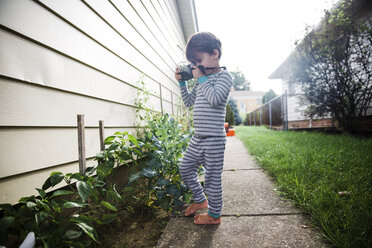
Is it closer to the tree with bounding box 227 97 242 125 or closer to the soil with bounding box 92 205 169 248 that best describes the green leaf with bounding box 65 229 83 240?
the soil with bounding box 92 205 169 248

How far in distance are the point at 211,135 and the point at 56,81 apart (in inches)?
41.1

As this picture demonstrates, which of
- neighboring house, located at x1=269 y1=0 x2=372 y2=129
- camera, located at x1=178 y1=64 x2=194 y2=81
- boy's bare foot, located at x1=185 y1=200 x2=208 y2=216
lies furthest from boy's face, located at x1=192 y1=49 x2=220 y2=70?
neighboring house, located at x1=269 y1=0 x2=372 y2=129

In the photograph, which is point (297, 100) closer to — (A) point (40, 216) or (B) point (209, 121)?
(B) point (209, 121)

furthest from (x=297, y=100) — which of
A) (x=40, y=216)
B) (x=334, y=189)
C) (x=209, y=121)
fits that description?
(x=40, y=216)

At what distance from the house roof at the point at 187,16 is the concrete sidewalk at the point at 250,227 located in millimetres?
5515

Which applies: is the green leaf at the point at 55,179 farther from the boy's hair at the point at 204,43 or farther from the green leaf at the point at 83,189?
the boy's hair at the point at 204,43

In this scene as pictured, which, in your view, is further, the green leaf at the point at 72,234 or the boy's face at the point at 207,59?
the boy's face at the point at 207,59

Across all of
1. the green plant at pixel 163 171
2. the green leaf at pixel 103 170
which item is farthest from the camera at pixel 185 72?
the green leaf at pixel 103 170

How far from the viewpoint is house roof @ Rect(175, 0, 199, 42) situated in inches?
224

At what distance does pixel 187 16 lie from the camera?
620 cm

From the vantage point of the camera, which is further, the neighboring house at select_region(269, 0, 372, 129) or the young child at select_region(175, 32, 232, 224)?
the neighboring house at select_region(269, 0, 372, 129)

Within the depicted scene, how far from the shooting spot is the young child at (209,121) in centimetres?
141

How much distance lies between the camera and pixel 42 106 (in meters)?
1.15

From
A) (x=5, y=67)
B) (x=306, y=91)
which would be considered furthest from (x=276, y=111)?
(x=5, y=67)
